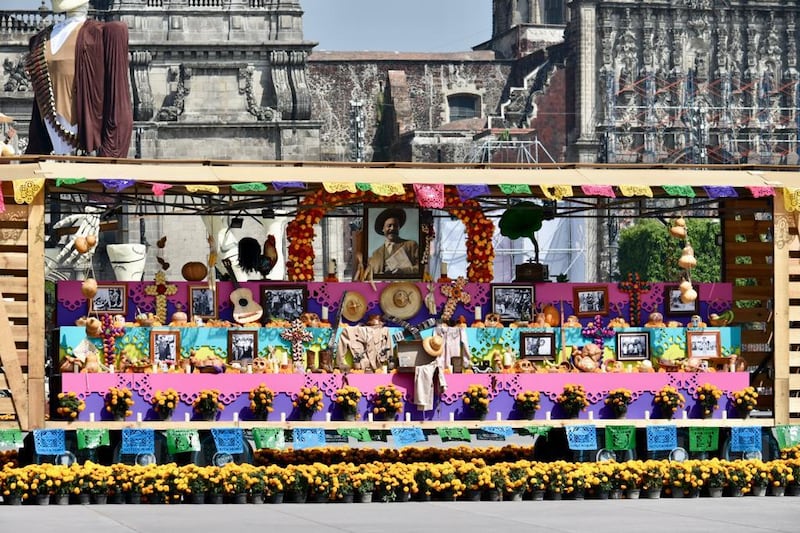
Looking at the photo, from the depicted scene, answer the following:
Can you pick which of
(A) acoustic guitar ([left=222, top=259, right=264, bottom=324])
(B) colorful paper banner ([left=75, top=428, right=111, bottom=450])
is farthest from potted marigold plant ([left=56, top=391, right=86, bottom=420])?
(A) acoustic guitar ([left=222, top=259, right=264, bottom=324])

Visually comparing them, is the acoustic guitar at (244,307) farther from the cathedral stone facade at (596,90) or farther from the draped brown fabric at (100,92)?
the cathedral stone facade at (596,90)

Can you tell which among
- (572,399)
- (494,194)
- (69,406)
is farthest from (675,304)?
(69,406)

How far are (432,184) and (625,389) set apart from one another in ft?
10.7

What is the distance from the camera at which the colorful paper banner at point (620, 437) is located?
23.7 metres

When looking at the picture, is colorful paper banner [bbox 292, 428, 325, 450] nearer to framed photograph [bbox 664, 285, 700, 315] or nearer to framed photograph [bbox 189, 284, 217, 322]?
framed photograph [bbox 189, 284, 217, 322]

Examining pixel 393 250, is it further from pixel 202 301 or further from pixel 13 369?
pixel 13 369

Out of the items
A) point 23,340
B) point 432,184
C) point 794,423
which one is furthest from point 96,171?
point 794,423

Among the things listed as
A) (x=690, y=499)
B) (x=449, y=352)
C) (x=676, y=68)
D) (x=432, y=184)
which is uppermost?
(x=676, y=68)

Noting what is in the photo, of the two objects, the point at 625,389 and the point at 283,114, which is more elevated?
the point at 283,114

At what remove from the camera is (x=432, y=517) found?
2036cm

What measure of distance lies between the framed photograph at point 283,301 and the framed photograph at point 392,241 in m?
0.97

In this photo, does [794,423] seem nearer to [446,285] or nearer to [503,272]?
[446,285]

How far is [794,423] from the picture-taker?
2411 centimetres

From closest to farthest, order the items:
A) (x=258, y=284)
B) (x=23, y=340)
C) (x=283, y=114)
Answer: (x=23, y=340) → (x=258, y=284) → (x=283, y=114)
